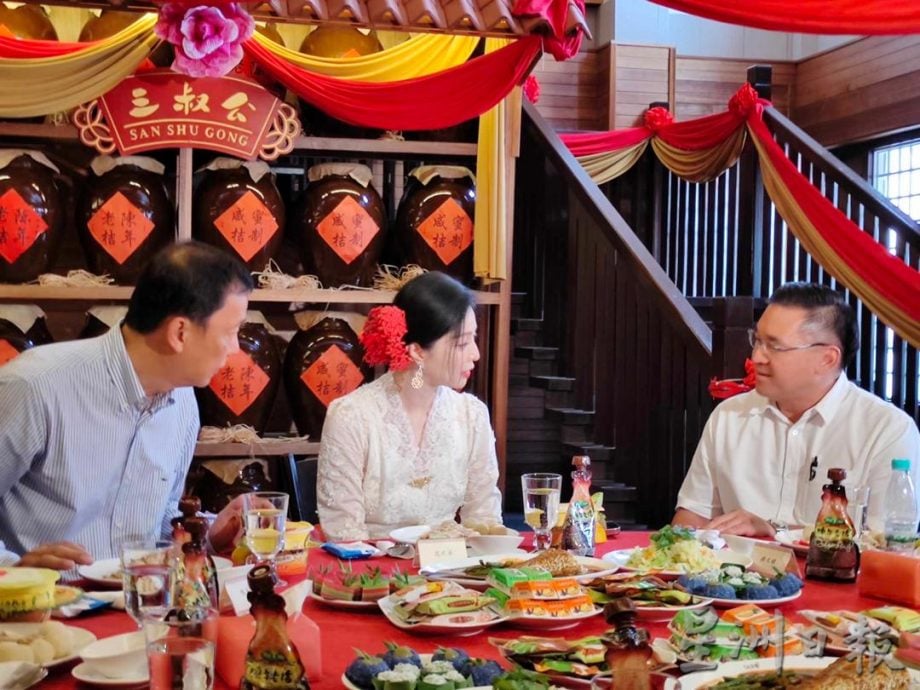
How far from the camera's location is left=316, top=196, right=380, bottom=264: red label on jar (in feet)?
13.9

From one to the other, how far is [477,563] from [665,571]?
1.11 ft

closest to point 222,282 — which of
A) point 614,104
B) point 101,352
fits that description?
point 101,352

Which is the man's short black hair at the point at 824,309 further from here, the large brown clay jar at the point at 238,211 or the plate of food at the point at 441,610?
the large brown clay jar at the point at 238,211

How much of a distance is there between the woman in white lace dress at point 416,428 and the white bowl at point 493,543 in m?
0.62

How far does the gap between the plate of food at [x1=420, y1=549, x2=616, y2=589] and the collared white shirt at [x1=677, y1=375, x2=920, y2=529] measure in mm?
954

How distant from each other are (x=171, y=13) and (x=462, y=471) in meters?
1.79

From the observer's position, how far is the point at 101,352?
248cm

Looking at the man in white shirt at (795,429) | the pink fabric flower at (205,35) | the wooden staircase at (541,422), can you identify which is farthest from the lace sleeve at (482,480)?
the wooden staircase at (541,422)

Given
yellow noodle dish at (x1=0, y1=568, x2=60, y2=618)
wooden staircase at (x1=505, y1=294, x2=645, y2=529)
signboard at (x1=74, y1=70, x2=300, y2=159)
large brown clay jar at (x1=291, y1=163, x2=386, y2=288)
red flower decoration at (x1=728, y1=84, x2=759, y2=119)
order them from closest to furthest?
yellow noodle dish at (x1=0, y1=568, x2=60, y2=618), signboard at (x1=74, y1=70, x2=300, y2=159), large brown clay jar at (x1=291, y1=163, x2=386, y2=288), wooden staircase at (x1=505, y1=294, x2=645, y2=529), red flower decoration at (x1=728, y1=84, x2=759, y2=119)

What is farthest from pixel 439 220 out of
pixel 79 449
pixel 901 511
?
pixel 901 511

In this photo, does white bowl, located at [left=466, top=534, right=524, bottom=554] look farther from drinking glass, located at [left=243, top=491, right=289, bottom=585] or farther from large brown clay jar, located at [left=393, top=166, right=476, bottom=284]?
large brown clay jar, located at [left=393, top=166, right=476, bottom=284]

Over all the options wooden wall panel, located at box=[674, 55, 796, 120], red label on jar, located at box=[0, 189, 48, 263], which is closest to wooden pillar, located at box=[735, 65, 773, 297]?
wooden wall panel, located at box=[674, 55, 796, 120]

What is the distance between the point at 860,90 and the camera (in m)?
7.66

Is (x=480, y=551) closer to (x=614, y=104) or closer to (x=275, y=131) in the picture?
(x=275, y=131)
